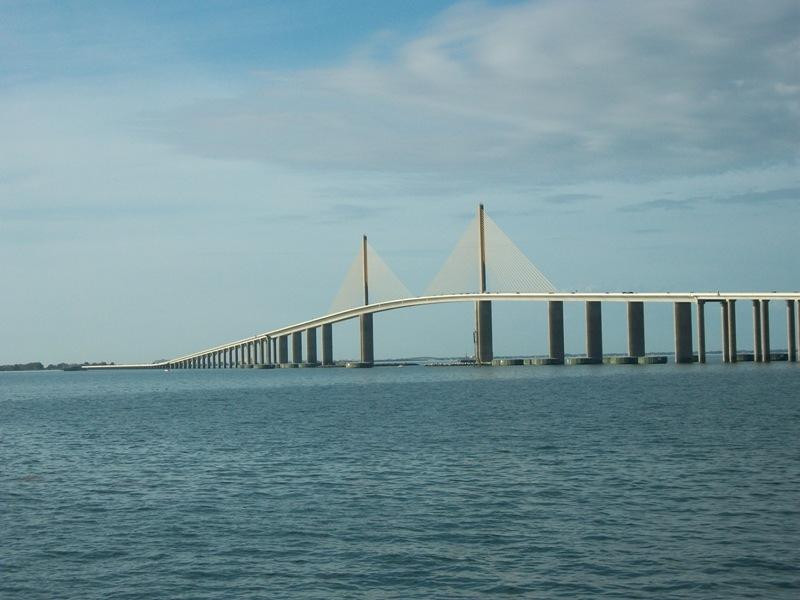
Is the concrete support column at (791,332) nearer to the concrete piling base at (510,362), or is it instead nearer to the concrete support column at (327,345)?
the concrete piling base at (510,362)

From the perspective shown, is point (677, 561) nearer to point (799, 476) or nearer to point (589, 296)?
point (799, 476)

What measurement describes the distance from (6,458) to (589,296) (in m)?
Result: 84.4

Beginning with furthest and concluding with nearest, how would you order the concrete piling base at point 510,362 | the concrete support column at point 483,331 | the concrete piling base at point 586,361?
the concrete piling base at point 510,362 < the concrete piling base at point 586,361 < the concrete support column at point 483,331

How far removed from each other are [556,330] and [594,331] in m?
4.96

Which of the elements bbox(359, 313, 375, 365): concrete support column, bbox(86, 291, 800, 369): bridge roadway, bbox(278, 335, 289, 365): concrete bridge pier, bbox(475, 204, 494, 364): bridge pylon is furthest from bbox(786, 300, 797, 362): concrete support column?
bbox(278, 335, 289, 365): concrete bridge pier

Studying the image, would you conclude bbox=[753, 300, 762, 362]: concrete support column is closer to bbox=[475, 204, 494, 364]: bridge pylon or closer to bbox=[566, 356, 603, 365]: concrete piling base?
bbox=[566, 356, 603, 365]: concrete piling base

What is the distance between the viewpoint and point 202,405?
64438 mm

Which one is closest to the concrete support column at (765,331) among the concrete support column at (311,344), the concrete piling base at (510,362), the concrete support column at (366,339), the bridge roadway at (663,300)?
the bridge roadway at (663,300)

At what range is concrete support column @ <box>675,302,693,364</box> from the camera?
109562mm

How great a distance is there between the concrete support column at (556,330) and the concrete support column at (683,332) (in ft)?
40.6

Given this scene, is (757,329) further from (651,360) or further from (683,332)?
(651,360)

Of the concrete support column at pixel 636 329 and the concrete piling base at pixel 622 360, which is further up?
the concrete support column at pixel 636 329

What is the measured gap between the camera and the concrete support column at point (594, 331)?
114 meters

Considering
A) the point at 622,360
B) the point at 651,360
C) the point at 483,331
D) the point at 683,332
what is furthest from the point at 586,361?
the point at 683,332
